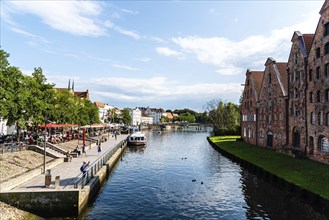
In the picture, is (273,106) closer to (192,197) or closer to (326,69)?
(326,69)

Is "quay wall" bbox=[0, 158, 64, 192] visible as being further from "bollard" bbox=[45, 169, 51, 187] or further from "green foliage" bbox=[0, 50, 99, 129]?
"green foliage" bbox=[0, 50, 99, 129]

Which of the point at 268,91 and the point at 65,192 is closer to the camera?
the point at 65,192

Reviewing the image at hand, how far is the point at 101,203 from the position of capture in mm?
24453

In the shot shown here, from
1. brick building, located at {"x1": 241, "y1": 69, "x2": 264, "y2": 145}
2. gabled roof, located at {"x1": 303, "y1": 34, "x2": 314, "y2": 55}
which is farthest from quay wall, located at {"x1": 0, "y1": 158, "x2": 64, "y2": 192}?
brick building, located at {"x1": 241, "y1": 69, "x2": 264, "y2": 145}

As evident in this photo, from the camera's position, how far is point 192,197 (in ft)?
87.0

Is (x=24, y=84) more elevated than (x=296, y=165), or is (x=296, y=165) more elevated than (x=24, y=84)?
(x=24, y=84)

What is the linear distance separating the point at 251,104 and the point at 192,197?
42501mm

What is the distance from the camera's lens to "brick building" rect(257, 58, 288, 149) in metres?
48.0

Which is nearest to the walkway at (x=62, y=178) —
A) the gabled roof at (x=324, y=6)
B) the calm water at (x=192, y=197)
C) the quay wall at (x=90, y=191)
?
the quay wall at (x=90, y=191)

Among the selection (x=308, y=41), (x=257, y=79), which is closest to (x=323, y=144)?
(x=308, y=41)

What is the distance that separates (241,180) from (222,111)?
76.6 meters

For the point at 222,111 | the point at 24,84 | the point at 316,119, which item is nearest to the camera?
the point at 316,119

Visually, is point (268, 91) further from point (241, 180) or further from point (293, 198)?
point (293, 198)

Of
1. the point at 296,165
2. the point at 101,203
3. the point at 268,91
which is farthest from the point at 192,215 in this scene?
the point at 268,91
